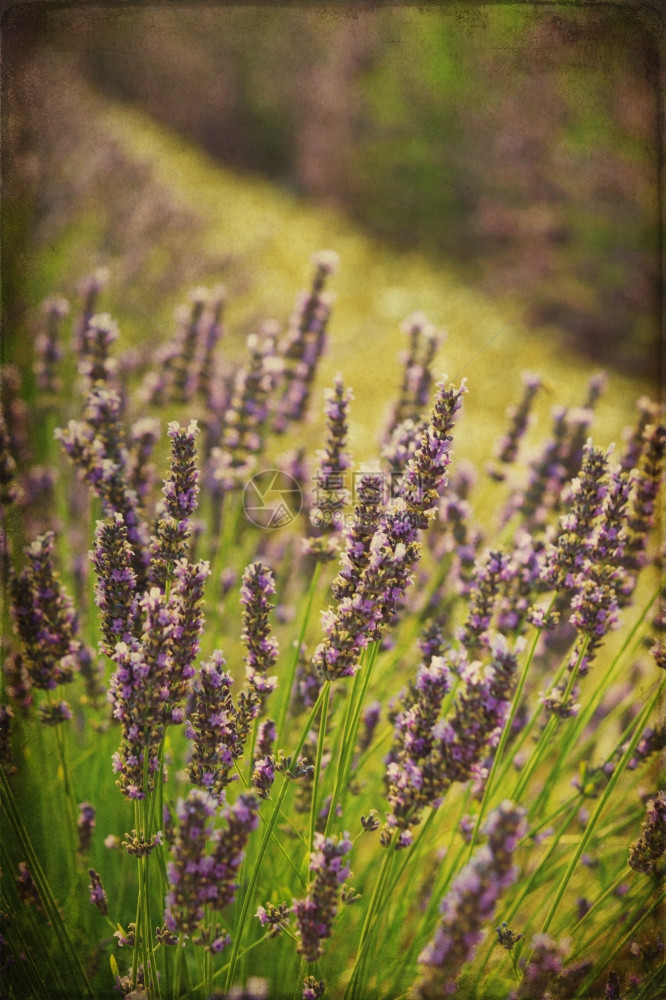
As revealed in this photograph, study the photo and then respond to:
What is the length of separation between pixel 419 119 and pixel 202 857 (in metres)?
2.42

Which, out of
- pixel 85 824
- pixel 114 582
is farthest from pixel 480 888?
pixel 85 824

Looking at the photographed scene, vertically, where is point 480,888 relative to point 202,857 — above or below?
above

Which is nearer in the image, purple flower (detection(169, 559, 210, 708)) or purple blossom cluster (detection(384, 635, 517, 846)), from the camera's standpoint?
purple blossom cluster (detection(384, 635, 517, 846))

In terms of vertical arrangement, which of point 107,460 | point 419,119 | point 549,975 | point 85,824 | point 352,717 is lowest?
point 85,824

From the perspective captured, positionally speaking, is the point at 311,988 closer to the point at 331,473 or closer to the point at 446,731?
the point at 446,731

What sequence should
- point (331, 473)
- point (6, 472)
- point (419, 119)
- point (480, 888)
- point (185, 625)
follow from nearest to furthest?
point (480, 888) < point (185, 625) < point (331, 473) < point (6, 472) < point (419, 119)

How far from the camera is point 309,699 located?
1407 millimetres

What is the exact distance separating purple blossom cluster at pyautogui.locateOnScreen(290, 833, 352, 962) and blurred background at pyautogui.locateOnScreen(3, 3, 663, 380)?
1.55m

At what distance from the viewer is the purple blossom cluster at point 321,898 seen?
3.26ft

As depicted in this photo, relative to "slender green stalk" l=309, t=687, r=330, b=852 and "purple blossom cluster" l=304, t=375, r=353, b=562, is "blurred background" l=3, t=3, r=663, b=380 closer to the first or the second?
"purple blossom cluster" l=304, t=375, r=353, b=562

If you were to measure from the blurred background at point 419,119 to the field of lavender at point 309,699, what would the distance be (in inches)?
22.2

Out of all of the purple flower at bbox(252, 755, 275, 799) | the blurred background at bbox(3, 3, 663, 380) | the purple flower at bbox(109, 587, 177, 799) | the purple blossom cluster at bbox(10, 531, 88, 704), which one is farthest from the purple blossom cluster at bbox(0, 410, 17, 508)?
the purple flower at bbox(252, 755, 275, 799)

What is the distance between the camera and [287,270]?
295cm

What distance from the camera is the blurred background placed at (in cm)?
181
